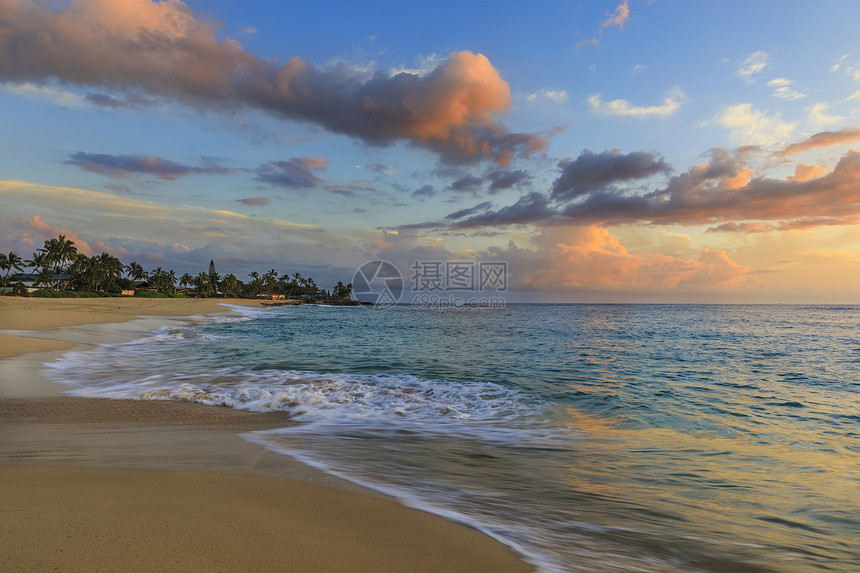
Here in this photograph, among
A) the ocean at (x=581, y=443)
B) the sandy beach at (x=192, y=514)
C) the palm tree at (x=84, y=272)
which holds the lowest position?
the ocean at (x=581, y=443)

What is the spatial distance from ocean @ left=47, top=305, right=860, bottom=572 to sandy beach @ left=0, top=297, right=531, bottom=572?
62 centimetres

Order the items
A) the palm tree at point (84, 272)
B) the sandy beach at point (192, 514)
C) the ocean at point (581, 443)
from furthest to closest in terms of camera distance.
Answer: the palm tree at point (84, 272) < the ocean at point (581, 443) < the sandy beach at point (192, 514)

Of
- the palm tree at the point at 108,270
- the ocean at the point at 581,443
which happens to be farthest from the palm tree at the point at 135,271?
the ocean at the point at 581,443

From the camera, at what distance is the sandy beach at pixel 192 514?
3.21m

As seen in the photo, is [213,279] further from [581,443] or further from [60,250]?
[581,443]

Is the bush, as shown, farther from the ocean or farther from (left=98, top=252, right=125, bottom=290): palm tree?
the ocean

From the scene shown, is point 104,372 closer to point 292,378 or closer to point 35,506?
point 292,378

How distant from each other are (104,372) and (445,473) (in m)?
12.6

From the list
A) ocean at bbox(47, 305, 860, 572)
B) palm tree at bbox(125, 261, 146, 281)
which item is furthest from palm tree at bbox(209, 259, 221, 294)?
ocean at bbox(47, 305, 860, 572)

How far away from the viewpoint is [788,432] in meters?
9.09

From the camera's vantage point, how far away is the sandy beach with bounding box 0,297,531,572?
10.5 feet

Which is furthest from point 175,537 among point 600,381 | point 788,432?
point 600,381

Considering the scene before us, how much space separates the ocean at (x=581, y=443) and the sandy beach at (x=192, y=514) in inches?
24.5

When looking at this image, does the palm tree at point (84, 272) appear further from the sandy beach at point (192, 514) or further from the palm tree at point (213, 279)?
the sandy beach at point (192, 514)
